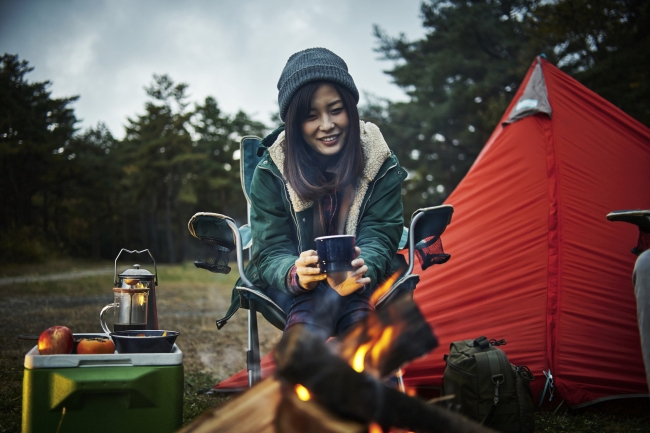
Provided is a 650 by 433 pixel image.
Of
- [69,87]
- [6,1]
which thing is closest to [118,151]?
[69,87]

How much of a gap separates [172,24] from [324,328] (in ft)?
27.7

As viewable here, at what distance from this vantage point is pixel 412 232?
2.11 metres

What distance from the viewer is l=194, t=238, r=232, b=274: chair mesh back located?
92.1 inches

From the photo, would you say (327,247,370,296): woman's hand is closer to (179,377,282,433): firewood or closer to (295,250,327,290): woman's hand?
(295,250,327,290): woman's hand

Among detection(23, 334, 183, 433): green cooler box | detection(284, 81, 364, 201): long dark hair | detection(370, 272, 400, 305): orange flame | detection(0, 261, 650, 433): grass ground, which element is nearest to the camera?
detection(23, 334, 183, 433): green cooler box

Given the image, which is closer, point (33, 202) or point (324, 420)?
point (324, 420)

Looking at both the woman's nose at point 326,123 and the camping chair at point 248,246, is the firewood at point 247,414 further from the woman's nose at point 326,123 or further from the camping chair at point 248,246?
the woman's nose at point 326,123

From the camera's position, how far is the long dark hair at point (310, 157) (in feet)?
6.56

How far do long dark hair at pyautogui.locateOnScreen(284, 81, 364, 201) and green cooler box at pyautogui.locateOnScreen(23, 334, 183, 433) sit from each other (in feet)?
2.61

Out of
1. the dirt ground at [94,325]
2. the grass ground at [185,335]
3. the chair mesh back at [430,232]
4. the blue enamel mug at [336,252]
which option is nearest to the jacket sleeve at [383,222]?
the chair mesh back at [430,232]

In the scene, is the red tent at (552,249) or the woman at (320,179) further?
the red tent at (552,249)

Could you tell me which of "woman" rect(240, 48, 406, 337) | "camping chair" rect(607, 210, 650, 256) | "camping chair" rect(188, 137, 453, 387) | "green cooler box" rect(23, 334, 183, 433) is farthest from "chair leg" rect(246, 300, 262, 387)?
"camping chair" rect(607, 210, 650, 256)

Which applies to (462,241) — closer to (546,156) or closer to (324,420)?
(546,156)

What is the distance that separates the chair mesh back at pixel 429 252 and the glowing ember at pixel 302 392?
1233 millimetres
